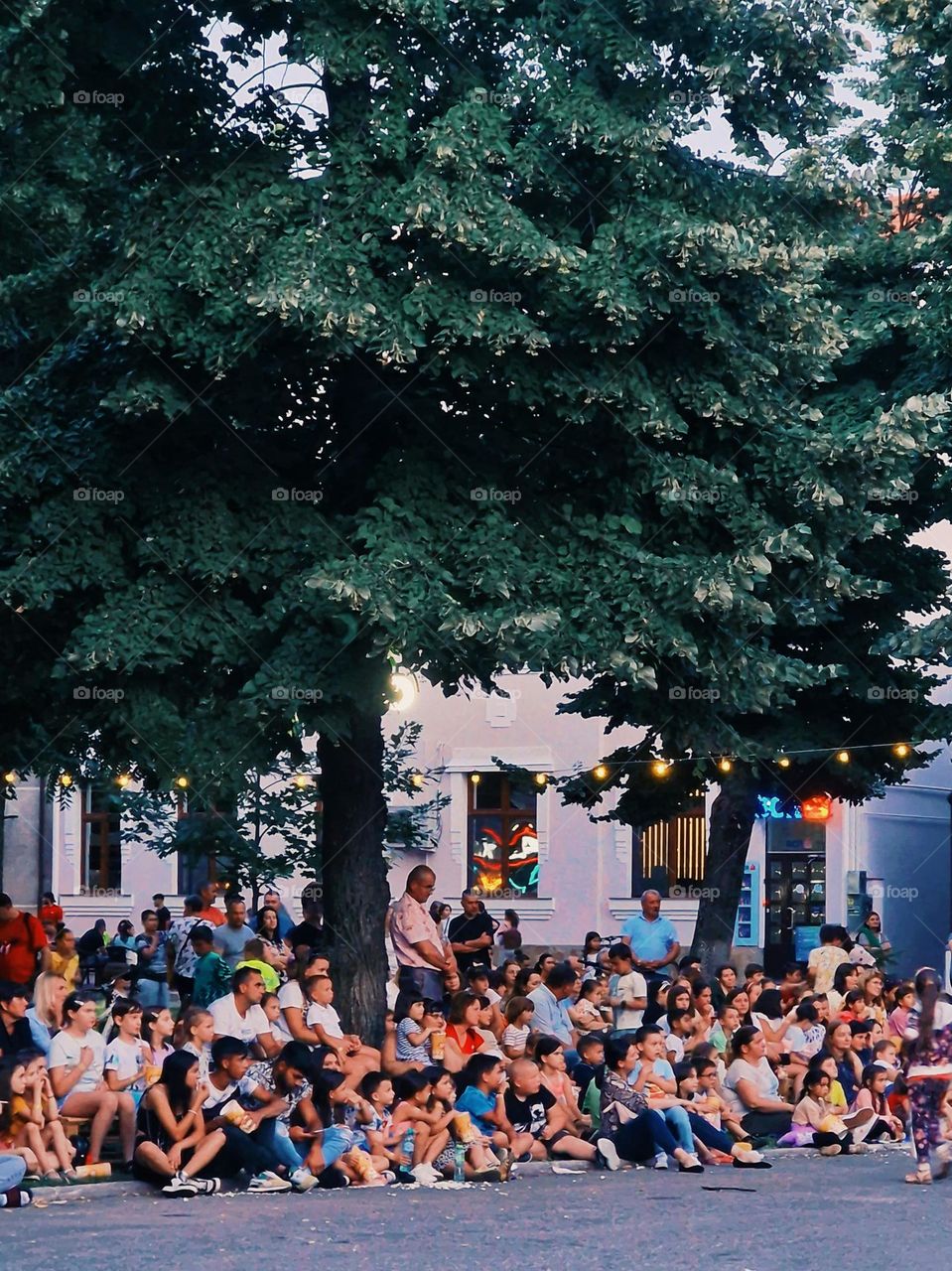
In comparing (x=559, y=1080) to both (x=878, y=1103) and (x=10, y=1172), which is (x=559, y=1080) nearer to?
(x=878, y=1103)

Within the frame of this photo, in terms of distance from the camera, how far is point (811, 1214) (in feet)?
44.0

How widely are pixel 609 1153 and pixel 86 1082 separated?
3.81 meters

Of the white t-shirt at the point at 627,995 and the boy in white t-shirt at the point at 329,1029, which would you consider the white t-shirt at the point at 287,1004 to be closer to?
the boy in white t-shirt at the point at 329,1029

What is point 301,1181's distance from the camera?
47.2 feet

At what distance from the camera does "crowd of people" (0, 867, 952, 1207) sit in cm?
1445

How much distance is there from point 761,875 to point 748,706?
2489 cm

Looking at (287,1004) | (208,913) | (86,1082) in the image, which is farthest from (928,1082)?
(208,913)

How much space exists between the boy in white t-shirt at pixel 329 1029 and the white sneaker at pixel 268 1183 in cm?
164

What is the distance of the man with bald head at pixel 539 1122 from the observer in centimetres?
1623

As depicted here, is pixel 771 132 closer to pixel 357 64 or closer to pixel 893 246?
pixel 357 64

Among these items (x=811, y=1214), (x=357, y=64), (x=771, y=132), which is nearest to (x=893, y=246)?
(x=771, y=132)

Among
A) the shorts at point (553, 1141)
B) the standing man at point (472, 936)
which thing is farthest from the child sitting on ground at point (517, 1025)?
the standing man at point (472, 936)

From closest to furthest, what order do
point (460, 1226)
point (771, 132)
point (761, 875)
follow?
point (460, 1226) → point (771, 132) → point (761, 875)

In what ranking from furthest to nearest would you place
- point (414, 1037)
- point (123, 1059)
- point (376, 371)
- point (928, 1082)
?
point (376, 371) → point (414, 1037) → point (928, 1082) → point (123, 1059)
